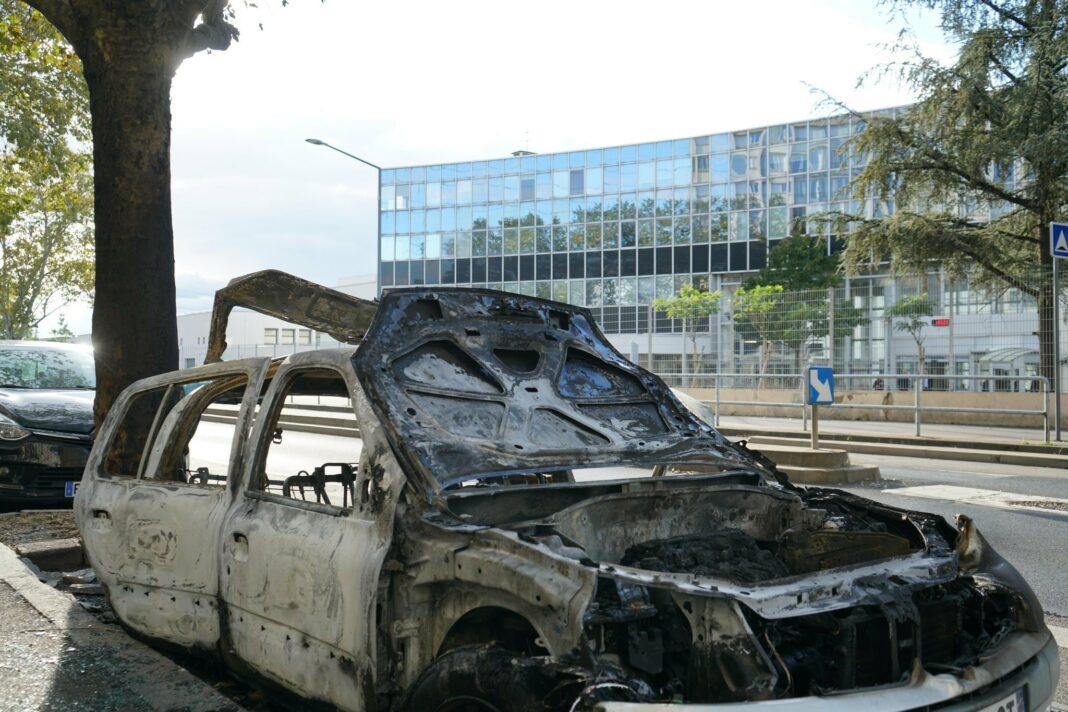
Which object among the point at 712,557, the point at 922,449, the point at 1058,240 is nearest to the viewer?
the point at 712,557

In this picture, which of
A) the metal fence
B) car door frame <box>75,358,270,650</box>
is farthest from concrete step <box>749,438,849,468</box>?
car door frame <box>75,358,270,650</box>

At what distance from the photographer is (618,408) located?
168 inches

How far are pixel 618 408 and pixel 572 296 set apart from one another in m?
44.4

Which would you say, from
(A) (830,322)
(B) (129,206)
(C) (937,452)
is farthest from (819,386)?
(B) (129,206)

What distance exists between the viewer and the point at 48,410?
8820mm

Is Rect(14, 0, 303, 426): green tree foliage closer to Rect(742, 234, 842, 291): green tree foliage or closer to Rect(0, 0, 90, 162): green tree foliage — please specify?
Rect(0, 0, 90, 162): green tree foliage

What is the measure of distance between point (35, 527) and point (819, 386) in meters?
9.86

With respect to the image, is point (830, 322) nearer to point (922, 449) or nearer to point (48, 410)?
point (922, 449)

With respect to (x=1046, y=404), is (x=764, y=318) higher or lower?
higher

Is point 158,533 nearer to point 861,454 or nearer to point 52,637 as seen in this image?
point 52,637

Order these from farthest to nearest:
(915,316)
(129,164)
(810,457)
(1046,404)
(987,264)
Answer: (987,264) → (915,316) → (1046,404) → (810,457) → (129,164)

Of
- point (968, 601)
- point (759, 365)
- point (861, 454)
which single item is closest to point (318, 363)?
point (968, 601)

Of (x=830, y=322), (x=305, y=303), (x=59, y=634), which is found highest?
(x=830, y=322)

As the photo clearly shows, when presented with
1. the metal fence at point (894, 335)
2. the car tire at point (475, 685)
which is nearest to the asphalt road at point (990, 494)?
the car tire at point (475, 685)
